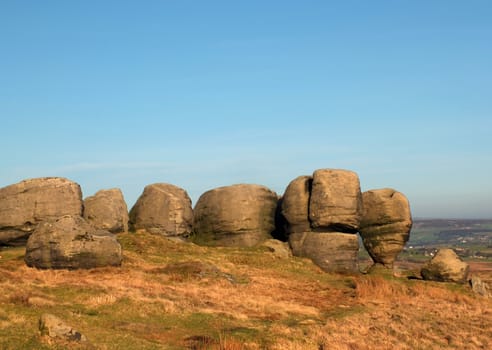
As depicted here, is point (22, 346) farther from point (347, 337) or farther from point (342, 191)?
point (342, 191)

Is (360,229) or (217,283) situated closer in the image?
(217,283)

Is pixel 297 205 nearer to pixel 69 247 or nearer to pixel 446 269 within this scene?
pixel 446 269

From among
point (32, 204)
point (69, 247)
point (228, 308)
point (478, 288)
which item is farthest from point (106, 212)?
point (478, 288)

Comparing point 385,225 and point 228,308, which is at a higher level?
point 385,225

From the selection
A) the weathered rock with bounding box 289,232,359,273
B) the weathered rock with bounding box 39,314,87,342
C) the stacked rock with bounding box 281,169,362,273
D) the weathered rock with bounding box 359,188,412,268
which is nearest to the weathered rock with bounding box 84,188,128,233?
the stacked rock with bounding box 281,169,362,273

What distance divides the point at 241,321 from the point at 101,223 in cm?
2694

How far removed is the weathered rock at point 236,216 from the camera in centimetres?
5150

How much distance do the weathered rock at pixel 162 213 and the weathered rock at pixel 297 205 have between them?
9873 millimetres

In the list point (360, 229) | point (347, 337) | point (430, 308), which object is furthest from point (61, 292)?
point (360, 229)

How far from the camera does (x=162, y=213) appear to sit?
50781 millimetres

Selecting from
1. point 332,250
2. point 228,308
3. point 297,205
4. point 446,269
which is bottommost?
point 446,269

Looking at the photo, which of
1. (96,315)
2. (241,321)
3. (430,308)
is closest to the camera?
(96,315)

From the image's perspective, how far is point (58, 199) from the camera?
142 ft

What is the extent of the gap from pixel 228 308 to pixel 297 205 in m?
23.8
